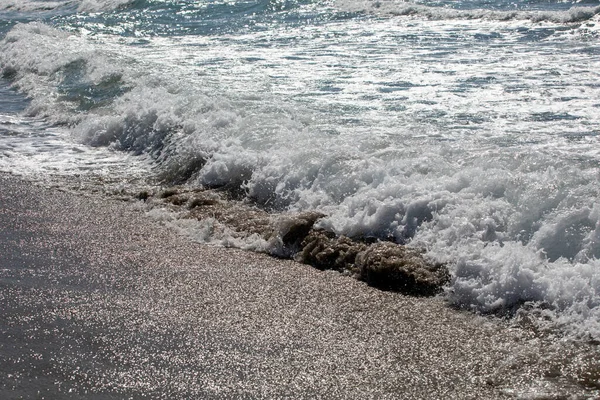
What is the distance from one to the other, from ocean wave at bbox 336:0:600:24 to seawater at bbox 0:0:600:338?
0.07 meters

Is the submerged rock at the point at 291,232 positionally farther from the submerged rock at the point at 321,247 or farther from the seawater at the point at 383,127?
the seawater at the point at 383,127

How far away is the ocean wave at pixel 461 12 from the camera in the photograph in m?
15.9

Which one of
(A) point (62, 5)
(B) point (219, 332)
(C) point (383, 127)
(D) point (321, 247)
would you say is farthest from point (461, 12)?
(A) point (62, 5)

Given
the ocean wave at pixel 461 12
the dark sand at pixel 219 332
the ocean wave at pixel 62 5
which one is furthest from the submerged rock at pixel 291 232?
the ocean wave at pixel 62 5

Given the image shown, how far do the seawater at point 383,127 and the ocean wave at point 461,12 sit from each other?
0.07m

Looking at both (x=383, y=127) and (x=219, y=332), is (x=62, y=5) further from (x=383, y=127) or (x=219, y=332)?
(x=219, y=332)

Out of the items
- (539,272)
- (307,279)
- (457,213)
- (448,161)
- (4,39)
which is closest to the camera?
(539,272)

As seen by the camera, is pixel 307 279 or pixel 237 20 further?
pixel 237 20

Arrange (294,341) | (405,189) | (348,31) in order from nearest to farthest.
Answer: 1. (294,341)
2. (405,189)
3. (348,31)

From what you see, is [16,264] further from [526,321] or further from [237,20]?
[237,20]

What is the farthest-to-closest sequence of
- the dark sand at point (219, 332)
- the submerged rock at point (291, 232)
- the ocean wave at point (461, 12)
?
the ocean wave at point (461, 12) < the submerged rock at point (291, 232) < the dark sand at point (219, 332)

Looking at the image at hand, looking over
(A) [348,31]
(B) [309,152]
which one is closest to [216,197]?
(B) [309,152]

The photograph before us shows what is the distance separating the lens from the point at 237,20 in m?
19.8

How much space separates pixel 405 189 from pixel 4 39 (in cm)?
1595
